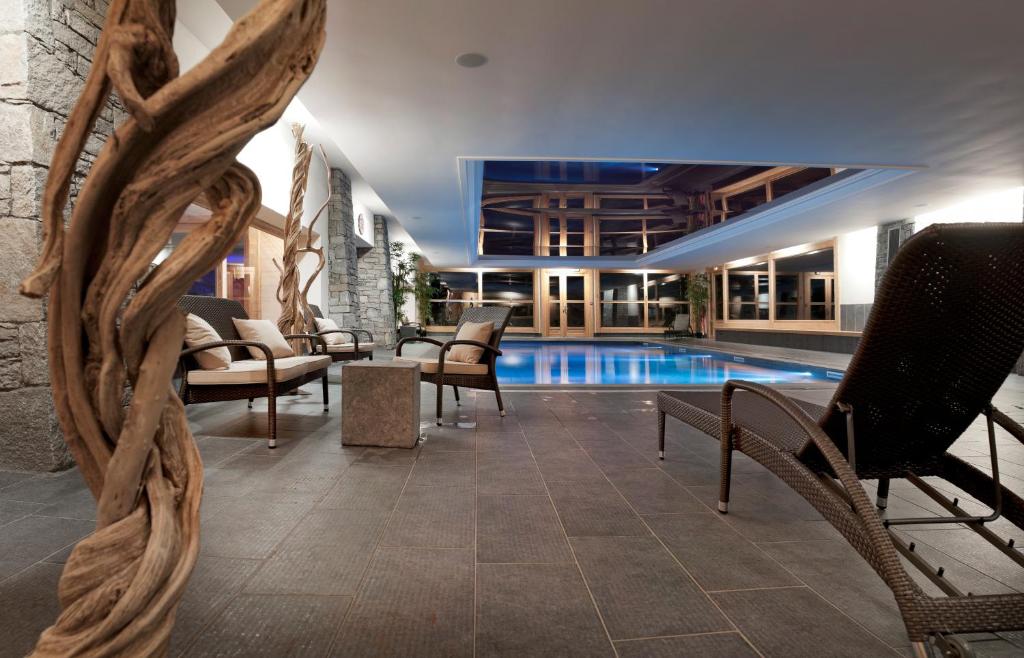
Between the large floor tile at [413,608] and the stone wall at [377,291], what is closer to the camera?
the large floor tile at [413,608]

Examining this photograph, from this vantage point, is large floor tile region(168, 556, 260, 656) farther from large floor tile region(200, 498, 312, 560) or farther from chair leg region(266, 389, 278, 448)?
chair leg region(266, 389, 278, 448)

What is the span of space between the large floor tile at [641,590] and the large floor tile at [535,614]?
5cm

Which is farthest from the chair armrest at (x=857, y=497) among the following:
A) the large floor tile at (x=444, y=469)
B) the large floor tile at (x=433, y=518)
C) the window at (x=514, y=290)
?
the window at (x=514, y=290)

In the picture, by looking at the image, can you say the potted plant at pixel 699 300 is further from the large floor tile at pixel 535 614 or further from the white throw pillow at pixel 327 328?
the large floor tile at pixel 535 614

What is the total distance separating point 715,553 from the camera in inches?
64.1

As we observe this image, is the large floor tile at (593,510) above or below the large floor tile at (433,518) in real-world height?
below

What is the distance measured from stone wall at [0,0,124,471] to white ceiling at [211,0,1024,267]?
3.87 feet

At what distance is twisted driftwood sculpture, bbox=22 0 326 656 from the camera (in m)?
0.68

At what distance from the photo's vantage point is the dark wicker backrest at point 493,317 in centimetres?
400

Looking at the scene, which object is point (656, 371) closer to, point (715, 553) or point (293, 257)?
point (293, 257)

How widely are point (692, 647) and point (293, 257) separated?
186 inches

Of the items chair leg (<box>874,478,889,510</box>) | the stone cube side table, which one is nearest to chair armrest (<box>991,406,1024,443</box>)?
chair leg (<box>874,478,889,510</box>)

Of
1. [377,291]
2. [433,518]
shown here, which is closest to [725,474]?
[433,518]

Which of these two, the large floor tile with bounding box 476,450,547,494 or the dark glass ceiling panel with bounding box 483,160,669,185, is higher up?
the dark glass ceiling panel with bounding box 483,160,669,185
